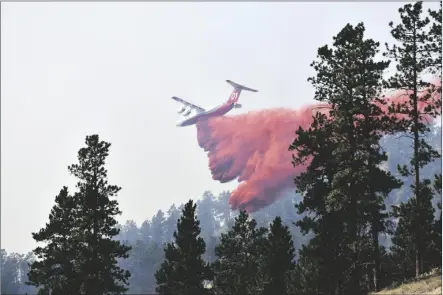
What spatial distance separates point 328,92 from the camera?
2964 cm

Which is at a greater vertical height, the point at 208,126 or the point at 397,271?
the point at 208,126

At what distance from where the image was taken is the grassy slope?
22206mm

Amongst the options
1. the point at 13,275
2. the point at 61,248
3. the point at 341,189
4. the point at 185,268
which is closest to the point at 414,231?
the point at 341,189

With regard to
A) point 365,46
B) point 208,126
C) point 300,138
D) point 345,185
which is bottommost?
point 345,185

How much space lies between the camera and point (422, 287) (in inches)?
912

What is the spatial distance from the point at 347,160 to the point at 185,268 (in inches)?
620

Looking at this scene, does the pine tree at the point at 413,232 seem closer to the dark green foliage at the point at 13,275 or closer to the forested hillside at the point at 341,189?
the forested hillside at the point at 341,189

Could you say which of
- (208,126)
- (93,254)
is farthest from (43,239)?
(208,126)

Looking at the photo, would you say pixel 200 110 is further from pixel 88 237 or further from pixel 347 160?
pixel 347 160

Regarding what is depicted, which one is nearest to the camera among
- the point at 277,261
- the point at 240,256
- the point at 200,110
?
the point at 277,261

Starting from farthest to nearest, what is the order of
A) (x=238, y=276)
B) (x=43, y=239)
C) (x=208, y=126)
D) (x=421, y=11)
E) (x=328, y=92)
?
(x=208, y=126), (x=238, y=276), (x=43, y=239), (x=328, y=92), (x=421, y=11)

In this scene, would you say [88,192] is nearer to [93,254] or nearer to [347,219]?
[93,254]

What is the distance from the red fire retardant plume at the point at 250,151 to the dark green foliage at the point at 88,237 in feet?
382

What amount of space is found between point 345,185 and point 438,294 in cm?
818
